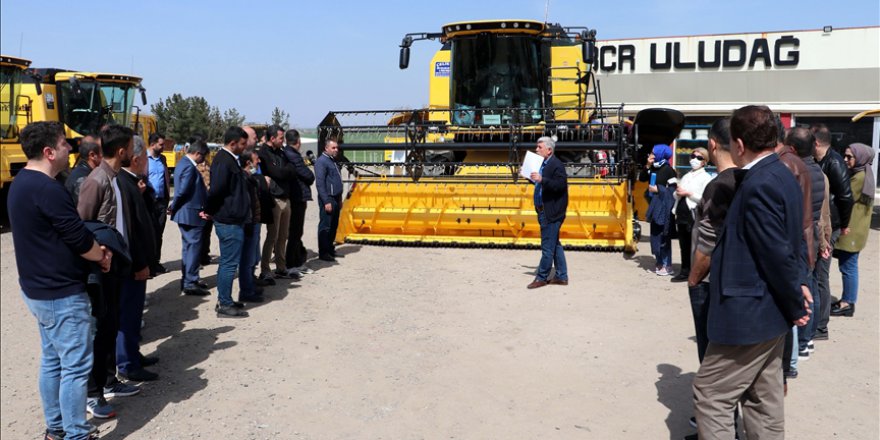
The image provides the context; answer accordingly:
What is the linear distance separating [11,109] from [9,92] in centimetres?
36

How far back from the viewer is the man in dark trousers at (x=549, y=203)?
7594 millimetres

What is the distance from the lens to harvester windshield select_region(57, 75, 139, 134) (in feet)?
58.2

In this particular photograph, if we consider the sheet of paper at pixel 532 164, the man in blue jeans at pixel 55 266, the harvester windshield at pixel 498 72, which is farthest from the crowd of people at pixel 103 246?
the harvester windshield at pixel 498 72

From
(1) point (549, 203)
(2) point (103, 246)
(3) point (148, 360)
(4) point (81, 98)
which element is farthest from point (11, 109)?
(2) point (103, 246)

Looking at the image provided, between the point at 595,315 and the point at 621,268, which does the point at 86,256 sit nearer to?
the point at 595,315

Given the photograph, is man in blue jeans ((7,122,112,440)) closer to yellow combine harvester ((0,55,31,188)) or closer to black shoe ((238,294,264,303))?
black shoe ((238,294,264,303))

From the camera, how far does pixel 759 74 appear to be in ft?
65.2

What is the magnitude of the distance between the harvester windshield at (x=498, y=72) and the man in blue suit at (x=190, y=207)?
560 cm

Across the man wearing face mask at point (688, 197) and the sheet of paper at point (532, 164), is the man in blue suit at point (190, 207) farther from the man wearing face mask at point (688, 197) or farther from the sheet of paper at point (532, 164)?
the man wearing face mask at point (688, 197)

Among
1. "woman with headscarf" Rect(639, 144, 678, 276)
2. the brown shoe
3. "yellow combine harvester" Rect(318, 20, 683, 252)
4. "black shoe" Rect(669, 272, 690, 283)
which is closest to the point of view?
the brown shoe

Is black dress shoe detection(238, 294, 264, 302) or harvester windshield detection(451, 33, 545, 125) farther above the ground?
harvester windshield detection(451, 33, 545, 125)

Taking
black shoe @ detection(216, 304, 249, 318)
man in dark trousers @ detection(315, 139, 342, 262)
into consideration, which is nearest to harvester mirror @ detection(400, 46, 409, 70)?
man in dark trousers @ detection(315, 139, 342, 262)

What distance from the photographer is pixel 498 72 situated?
1212cm

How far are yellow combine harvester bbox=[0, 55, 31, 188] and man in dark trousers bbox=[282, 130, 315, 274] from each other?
8.23m
